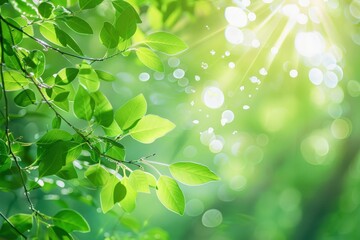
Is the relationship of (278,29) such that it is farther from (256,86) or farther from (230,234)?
(230,234)

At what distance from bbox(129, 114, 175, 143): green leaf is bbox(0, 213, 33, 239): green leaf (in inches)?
10.6

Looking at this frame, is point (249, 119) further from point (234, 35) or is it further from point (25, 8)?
point (25, 8)

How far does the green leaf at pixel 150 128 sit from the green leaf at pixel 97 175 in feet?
0.28

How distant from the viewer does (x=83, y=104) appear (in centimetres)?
68

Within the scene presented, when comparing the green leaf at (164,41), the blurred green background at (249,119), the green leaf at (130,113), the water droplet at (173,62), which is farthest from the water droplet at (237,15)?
the water droplet at (173,62)

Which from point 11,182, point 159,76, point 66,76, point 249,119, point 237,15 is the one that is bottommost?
point 249,119

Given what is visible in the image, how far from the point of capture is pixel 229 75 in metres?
1.79

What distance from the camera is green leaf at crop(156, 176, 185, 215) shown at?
0.71 meters

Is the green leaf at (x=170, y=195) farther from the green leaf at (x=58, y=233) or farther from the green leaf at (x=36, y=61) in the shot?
the green leaf at (x=36, y=61)

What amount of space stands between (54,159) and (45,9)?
240 millimetres

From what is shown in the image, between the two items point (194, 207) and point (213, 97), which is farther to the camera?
point (194, 207)

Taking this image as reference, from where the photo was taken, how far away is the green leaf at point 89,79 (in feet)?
2.42

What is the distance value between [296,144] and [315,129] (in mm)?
311

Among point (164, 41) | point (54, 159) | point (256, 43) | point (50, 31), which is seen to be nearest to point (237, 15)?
point (256, 43)
